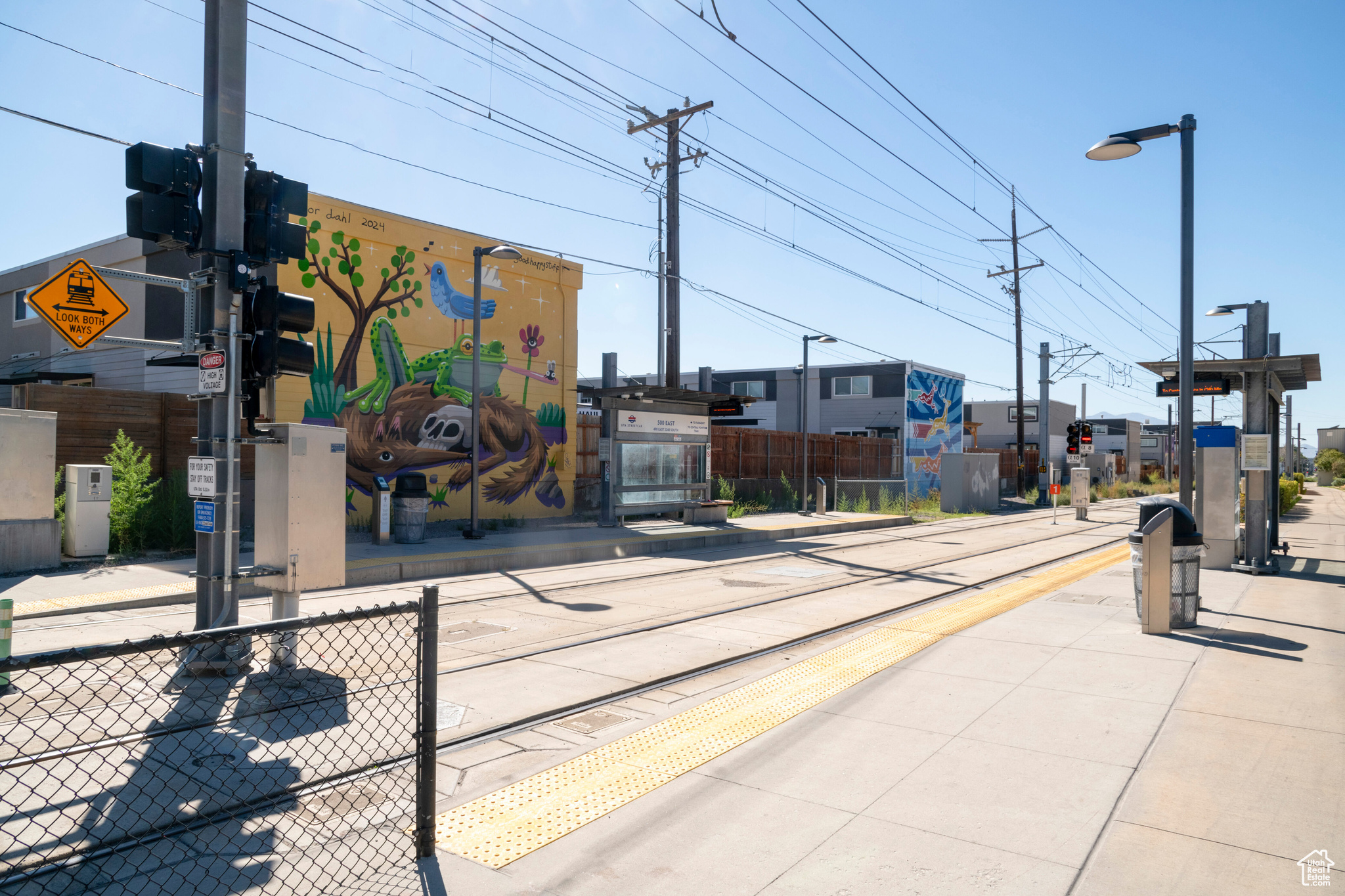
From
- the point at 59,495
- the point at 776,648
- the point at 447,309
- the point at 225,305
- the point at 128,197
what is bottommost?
the point at 776,648

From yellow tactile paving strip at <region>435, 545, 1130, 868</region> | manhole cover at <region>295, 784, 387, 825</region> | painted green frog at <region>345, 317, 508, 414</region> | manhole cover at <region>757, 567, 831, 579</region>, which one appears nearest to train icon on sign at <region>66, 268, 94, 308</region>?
manhole cover at <region>295, 784, 387, 825</region>

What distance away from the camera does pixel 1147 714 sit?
5.86 metres

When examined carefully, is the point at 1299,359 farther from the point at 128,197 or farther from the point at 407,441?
the point at 407,441

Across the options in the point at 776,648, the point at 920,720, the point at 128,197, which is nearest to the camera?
the point at 920,720

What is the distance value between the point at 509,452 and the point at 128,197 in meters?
14.7

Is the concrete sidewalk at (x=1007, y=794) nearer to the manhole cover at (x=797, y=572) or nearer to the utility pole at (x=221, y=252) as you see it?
the utility pole at (x=221, y=252)

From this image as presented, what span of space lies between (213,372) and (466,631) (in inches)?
138

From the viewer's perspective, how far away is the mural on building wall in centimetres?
4047

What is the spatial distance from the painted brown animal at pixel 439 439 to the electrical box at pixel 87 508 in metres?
5.40

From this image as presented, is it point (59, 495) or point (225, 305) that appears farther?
point (59, 495)

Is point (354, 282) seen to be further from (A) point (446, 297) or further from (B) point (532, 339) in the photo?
(B) point (532, 339)

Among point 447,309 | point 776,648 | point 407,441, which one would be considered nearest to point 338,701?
point 776,648

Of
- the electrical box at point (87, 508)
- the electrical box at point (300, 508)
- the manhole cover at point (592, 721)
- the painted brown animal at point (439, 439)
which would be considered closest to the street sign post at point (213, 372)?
the electrical box at point (300, 508)

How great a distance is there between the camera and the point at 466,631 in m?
8.75
